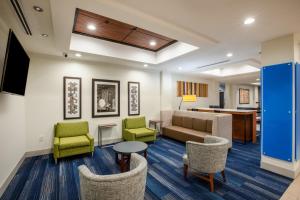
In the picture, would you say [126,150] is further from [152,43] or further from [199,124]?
[152,43]

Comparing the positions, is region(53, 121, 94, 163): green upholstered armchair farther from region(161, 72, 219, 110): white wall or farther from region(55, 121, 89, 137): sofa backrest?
region(161, 72, 219, 110): white wall

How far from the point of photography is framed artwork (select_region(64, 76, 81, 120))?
4.25 m

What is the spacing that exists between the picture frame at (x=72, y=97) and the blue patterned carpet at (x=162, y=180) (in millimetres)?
1182

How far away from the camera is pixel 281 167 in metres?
2.89

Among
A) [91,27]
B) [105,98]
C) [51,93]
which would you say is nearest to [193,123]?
[105,98]

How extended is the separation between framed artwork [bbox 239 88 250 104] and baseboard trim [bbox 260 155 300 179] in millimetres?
8534

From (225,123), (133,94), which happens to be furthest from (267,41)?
(133,94)

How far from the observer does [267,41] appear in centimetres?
311

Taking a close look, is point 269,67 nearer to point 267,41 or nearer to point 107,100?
point 267,41

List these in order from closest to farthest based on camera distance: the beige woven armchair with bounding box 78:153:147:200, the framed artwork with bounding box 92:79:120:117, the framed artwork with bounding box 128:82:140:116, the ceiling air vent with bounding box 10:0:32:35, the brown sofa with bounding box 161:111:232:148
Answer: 1. the beige woven armchair with bounding box 78:153:147:200
2. the ceiling air vent with bounding box 10:0:32:35
3. the brown sofa with bounding box 161:111:232:148
4. the framed artwork with bounding box 92:79:120:117
5. the framed artwork with bounding box 128:82:140:116

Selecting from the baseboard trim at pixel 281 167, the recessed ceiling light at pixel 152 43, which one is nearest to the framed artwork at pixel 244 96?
the baseboard trim at pixel 281 167

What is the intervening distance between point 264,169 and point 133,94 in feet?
13.2

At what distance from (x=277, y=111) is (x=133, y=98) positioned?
12.8 feet

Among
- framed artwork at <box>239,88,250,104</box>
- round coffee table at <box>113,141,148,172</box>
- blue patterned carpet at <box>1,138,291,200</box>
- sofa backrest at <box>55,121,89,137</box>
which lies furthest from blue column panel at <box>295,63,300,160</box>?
framed artwork at <box>239,88,250,104</box>
